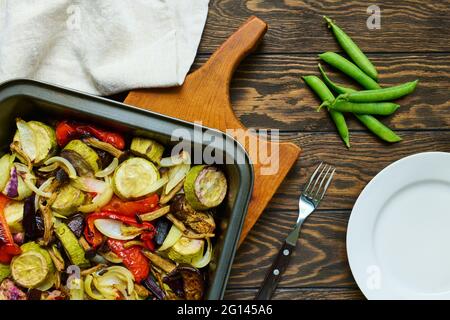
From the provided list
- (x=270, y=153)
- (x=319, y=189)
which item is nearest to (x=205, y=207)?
(x=270, y=153)

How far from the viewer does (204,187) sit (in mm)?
2131

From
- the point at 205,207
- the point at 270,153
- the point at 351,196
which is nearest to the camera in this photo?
the point at 205,207

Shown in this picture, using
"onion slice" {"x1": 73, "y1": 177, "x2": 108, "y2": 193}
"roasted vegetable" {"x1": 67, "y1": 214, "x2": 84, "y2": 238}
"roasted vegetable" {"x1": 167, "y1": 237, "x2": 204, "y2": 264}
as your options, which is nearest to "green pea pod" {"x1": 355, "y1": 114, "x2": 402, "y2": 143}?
"roasted vegetable" {"x1": 167, "y1": 237, "x2": 204, "y2": 264}

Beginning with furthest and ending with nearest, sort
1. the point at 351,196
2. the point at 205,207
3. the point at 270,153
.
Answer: the point at 351,196 < the point at 270,153 < the point at 205,207

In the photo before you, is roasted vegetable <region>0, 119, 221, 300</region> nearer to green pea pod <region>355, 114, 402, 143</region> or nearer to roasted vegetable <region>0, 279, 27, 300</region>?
roasted vegetable <region>0, 279, 27, 300</region>

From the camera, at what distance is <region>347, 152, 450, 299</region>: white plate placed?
2.40m

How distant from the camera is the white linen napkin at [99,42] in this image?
2340 millimetres

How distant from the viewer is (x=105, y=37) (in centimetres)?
239

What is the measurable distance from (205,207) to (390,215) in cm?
85

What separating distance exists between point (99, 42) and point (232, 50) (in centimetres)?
56

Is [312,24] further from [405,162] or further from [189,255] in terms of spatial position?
[189,255]

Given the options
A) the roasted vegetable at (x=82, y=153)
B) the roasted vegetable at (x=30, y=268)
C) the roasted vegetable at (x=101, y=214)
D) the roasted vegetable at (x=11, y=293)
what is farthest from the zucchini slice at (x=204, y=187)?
the roasted vegetable at (x=11, y=293)
